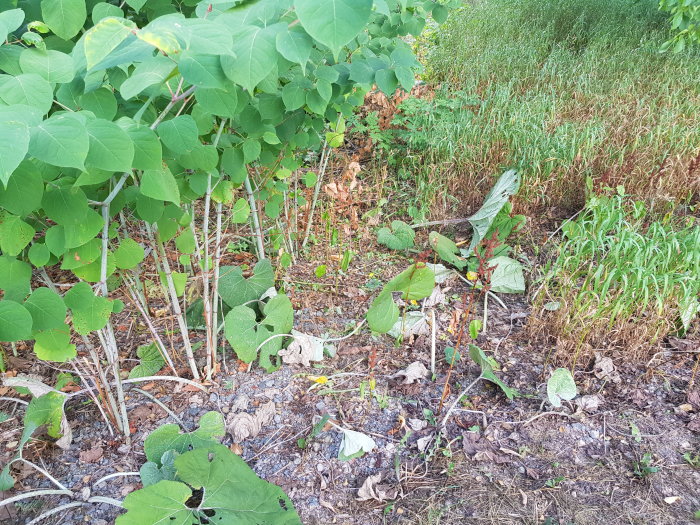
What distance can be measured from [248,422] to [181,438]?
0.26 m

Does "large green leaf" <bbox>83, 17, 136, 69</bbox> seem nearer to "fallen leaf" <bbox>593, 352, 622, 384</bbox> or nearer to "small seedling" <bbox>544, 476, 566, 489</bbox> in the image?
"small seedling" <bbox>544, 476, 566, 489</bbox>

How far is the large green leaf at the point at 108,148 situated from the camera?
32.7 inches

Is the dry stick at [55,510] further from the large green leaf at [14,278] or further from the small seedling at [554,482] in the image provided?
the small seedling at [554,482]

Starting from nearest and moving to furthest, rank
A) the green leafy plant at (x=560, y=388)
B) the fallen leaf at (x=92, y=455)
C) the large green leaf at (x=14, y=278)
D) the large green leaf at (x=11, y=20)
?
the large green leaf at (x=11, y=20) → the large green leaf at (x=14, y=278) → the fallen leaf at (x=92, y=455) → the green leafy plant at (x=560, y=388)

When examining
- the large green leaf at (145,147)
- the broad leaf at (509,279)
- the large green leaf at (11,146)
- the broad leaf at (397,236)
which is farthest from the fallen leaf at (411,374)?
the large green leaf at (11,146)

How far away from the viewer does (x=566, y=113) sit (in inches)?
153

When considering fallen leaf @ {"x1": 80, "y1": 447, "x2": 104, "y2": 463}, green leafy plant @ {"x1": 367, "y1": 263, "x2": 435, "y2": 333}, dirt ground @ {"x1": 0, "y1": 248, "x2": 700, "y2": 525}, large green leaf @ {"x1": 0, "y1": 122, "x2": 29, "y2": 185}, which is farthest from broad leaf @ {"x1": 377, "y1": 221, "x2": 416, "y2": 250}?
large green leaf @ {"x1": 0, "y1": 122, "x2": 29, "y2": 185}

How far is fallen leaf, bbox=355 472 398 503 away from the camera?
5.30 ft

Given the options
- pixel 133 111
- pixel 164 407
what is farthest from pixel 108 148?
pixel 164 407

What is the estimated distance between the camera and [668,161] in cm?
308

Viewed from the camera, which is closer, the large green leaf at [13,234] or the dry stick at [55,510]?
the large green leaf at [13,234]

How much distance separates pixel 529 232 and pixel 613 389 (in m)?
1.19

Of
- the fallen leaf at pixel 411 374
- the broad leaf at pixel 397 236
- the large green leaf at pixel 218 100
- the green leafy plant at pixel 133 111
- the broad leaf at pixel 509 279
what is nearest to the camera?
the green leafy plant at pixel 133 111

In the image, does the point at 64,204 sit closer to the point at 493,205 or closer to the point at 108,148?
the point at 108,148
